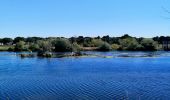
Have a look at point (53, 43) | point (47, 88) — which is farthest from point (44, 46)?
point (47, 88)

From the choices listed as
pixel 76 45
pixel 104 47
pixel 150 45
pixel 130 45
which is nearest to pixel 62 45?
pixel 76 45

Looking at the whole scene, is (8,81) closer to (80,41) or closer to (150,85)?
(150,85)


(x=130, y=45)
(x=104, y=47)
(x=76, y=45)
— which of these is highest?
(x=76, y=45)

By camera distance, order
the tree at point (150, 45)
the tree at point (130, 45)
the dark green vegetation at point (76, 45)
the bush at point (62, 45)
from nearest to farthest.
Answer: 1. the dark green vegetation at point (76, 45)
2. the bush at point (62, 45)
3. the tree at point (150, 45)
4. the tree at point (130, 45)

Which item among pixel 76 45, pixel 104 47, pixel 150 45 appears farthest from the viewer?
pixel 104 47

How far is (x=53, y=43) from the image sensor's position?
426 feet

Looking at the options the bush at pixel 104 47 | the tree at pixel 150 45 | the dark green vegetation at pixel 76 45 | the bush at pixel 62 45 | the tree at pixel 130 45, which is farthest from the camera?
the bush at pixel 104 47

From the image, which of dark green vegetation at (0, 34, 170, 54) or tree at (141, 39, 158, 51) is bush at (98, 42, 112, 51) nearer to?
dark green vegetation at (0, 34, 170, 54)

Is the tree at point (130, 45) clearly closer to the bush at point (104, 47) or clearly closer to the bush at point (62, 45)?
the bush at point (104, 47)

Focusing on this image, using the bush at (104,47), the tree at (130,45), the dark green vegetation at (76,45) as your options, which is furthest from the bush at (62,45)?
the tree at (130,45)

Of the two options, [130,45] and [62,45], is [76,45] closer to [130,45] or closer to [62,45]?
[62,45]

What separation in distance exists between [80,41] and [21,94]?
157 m

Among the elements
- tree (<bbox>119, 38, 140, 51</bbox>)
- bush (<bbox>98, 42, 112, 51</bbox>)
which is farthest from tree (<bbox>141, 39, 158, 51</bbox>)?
bush (<bbox>98, 42, 112, 51</bbox>)

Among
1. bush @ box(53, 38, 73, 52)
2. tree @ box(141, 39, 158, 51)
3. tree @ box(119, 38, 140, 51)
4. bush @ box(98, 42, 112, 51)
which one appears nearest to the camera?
bush @ box(53, 38, 73, 52)
